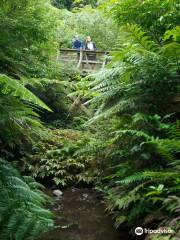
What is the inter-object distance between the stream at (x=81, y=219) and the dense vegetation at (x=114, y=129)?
0.62ft

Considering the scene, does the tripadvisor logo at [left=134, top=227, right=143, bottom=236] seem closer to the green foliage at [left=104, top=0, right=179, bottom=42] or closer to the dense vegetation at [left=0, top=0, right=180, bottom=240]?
the dense vegetation at [left=0, top=0, right=180, bottom=240]

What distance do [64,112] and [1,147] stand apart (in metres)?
4.46

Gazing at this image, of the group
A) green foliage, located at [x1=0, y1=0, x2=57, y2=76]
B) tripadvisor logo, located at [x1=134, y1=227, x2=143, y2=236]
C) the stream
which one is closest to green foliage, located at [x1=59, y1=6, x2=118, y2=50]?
green foliage, located at [x1=0, y1=0, x2=57, y2=76]

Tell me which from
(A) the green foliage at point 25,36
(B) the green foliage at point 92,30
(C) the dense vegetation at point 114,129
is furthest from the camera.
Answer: (B) the green foliage at point 92,30

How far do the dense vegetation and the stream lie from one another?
19cm

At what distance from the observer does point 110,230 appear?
3865 mm

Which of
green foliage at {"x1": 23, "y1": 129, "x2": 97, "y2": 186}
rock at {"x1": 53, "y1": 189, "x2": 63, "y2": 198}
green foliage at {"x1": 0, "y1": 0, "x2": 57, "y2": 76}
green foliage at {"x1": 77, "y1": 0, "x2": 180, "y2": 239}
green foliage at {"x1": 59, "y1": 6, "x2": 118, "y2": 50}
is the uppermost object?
green foliage at {"x1": 59, "y1": 6, "x2": 118, "y2": 50}

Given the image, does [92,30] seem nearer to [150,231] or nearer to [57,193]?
[57,193]

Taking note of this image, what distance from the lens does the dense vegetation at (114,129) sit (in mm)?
2672

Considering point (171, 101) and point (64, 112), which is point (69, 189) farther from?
point (64, 112)

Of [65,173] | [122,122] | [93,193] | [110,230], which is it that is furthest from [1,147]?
[110,230]

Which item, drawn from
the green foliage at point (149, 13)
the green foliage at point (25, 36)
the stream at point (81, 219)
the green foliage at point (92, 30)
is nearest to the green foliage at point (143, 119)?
the green foliage at point (149, 13)

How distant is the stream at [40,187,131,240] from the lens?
12.2 ft

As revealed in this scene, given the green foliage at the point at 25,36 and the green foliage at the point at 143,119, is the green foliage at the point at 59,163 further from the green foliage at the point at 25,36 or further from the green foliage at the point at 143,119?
the green foliage at the point at 25,36
